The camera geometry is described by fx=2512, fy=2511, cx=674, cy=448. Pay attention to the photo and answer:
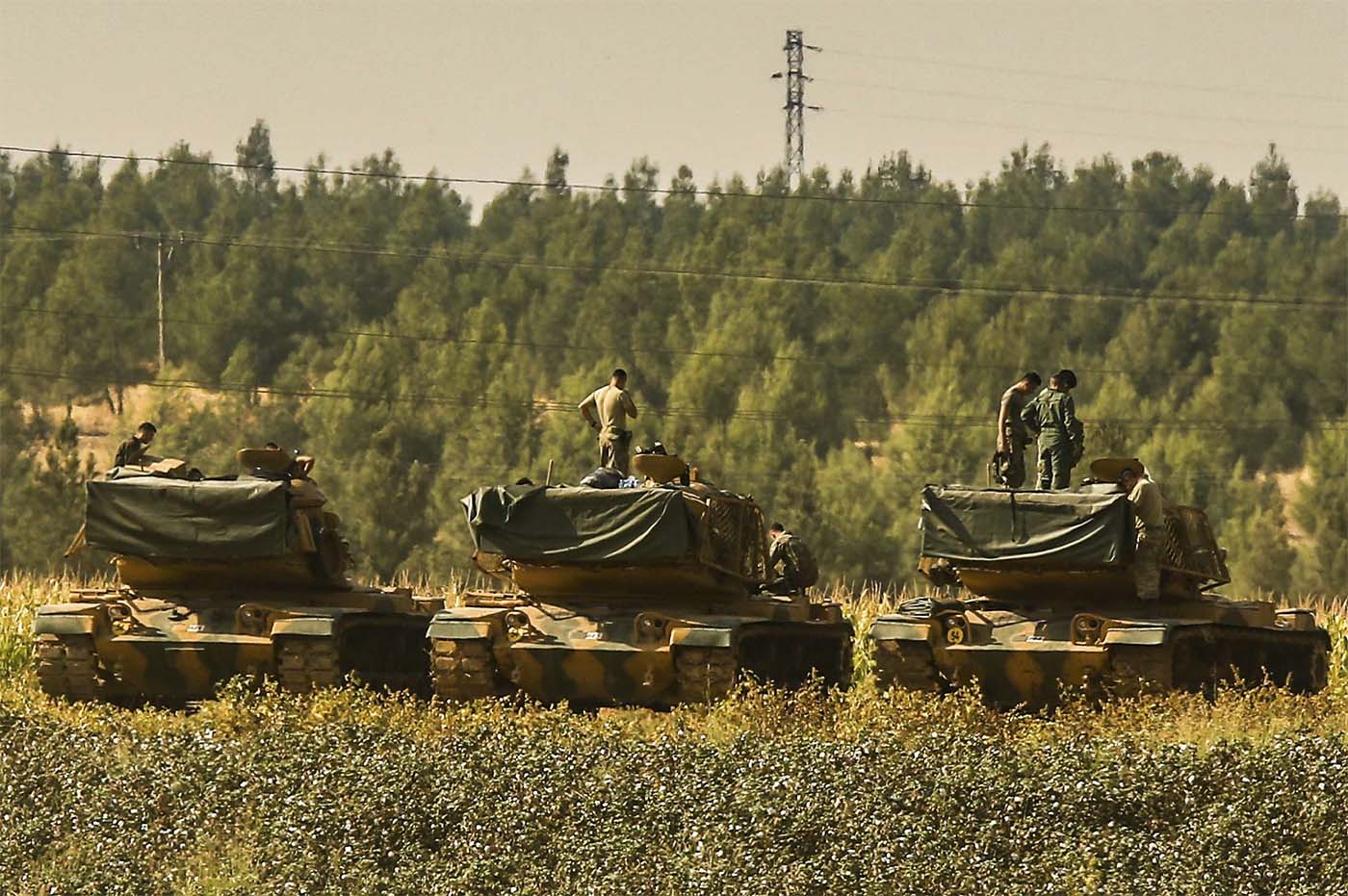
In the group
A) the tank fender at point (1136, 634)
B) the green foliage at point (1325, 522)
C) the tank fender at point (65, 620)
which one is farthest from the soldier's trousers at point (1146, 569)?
the green foliage at point (1325, 522)

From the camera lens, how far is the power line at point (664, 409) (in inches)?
2106

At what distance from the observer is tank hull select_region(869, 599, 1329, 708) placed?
835 inches

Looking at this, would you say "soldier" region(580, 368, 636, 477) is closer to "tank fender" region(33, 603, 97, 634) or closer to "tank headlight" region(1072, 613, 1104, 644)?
"tank headlight" region(1072, 613, 1104, 644)

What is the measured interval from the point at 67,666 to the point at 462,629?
365cm

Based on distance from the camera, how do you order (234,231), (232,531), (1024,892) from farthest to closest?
1. (234,231)
2. (232,531)
3. (1024,892)

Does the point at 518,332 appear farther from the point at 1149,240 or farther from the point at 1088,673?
the point at 1088,673

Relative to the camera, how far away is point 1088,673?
21594mm

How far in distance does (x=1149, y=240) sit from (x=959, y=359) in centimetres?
1927

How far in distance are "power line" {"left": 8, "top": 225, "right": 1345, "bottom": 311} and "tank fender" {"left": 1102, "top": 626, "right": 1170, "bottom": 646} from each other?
38117 millimetres

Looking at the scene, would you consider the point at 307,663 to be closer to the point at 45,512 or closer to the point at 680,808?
the point at 680,808

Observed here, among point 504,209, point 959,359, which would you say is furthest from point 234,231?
point 959,359

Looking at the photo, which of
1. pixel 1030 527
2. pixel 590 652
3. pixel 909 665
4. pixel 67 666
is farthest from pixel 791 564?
pixel 67 666

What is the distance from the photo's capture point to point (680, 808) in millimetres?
16578

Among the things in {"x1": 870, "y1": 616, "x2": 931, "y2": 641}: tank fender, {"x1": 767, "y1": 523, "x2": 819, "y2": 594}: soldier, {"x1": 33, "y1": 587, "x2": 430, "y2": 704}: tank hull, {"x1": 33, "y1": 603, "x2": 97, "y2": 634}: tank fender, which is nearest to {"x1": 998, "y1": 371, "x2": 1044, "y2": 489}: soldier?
{"x1": 870, "y1": 616, "x2": 931, "y2": 641}: tank fender
